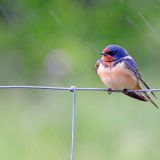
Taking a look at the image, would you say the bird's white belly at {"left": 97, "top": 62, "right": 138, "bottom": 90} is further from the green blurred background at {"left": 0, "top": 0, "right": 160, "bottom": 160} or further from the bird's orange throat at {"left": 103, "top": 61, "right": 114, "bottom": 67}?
the green blurred background at {"left": 0, "top": 0, "right": 160, "bottom": 160}

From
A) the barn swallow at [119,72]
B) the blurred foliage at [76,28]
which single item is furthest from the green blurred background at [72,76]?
the barn swallow at [119,72]

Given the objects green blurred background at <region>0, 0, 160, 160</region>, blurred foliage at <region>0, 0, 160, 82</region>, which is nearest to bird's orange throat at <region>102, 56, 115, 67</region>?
green blurred background at <region>0, 0, 160, 160</region>

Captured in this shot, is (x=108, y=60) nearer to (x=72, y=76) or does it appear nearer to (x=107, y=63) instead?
(x=107, y=63)

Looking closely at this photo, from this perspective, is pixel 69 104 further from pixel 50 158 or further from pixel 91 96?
pixel 50 158

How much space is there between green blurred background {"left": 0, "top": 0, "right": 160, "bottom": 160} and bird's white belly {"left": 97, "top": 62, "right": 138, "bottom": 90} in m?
1.27

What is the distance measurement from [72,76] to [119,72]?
4.49 metres

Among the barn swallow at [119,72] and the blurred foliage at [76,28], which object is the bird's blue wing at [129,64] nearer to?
the barn swallow at [119,72]

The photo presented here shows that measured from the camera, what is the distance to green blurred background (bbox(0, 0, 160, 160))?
6.05 metres

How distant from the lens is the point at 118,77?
4.55 meters

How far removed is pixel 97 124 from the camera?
6.62 metres

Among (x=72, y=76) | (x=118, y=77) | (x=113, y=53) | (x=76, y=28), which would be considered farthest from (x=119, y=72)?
(x=76, y=28)

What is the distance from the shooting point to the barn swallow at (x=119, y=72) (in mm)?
4547

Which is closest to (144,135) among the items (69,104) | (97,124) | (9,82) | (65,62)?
(97,124)

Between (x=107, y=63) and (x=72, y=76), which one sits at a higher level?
(x=72, y=76)
